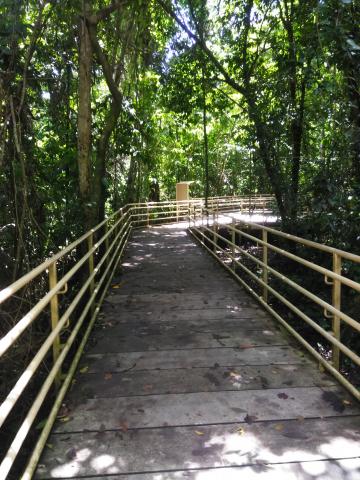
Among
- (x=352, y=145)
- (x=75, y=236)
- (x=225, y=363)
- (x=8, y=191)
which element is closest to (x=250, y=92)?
(x=352, y=145)

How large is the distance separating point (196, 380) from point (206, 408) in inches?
19.4

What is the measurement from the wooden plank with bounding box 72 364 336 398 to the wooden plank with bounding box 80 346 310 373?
4.2 inches

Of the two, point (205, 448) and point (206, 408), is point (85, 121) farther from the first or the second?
point (205, 448)

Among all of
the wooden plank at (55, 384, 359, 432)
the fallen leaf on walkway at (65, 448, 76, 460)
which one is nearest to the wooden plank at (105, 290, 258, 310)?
the wooden plank at (55, 384, 359, 432)

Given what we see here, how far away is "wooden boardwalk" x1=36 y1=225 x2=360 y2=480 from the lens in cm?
263

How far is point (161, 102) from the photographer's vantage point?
1435 centimetres

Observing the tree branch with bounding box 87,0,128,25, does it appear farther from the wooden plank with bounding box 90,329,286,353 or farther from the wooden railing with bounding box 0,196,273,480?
the wooden plank with bounding box 90,329,286,353

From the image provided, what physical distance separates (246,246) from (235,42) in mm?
7558

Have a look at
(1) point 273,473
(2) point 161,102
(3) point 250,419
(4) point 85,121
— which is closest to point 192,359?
(3) point 250,419

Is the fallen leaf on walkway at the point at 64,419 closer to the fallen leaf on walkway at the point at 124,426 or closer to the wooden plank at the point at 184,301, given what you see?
the fallen leaf on walkway at the point at 124,426

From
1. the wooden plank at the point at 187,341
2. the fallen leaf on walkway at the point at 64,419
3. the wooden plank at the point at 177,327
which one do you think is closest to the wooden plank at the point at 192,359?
the wooden plank at the point at 187,341

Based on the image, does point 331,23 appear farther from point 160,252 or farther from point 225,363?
point 160,252

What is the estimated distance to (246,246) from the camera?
16781 millimetres

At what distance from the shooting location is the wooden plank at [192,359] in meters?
4.10
